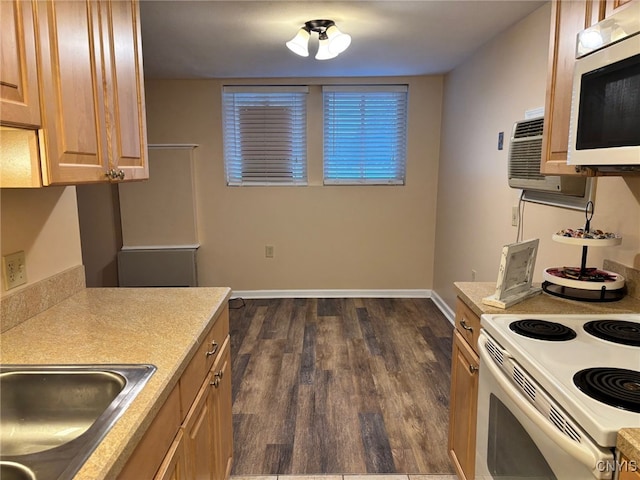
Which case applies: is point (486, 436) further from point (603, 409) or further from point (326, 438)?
point (326, 438)

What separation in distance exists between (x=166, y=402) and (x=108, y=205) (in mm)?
3944

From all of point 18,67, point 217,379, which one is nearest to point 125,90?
point 18,67

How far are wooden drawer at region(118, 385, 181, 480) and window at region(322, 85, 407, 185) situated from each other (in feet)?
11.8

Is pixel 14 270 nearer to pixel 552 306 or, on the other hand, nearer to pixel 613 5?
pixel 552 306

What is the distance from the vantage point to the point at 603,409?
37.4 inches

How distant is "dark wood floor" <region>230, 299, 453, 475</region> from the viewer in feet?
7.20

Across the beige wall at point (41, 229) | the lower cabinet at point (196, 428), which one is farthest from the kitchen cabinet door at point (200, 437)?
the beige wall at point (41, 229)

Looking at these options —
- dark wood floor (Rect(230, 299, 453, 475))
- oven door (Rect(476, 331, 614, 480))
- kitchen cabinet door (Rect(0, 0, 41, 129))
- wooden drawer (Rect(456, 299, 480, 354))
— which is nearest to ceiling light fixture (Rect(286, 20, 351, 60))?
wooden drawer (Rect(456, 299, 480, 354))

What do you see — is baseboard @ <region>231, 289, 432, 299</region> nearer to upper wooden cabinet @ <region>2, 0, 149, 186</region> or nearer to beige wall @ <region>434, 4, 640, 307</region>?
beige wall @ <region>434, 4, 640, 307</region>

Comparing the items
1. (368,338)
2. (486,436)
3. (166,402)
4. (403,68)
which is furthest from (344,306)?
(166,402)

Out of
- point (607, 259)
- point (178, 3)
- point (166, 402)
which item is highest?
point (178, 3)

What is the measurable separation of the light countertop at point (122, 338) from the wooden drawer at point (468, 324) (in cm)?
100

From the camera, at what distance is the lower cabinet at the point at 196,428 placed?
104 cm

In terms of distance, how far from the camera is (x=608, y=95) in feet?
4.31
